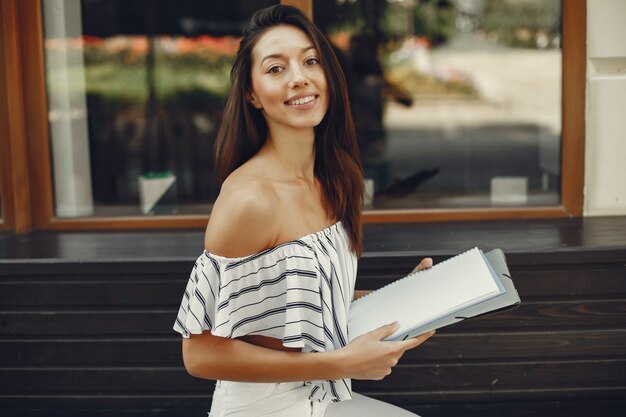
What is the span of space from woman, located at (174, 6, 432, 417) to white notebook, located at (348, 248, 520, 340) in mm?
49

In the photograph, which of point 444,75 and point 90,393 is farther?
point 444,75

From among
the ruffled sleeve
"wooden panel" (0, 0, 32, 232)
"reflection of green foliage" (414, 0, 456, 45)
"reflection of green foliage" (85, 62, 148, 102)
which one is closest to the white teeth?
the ruffled sleeve

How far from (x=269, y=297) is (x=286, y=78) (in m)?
0.48

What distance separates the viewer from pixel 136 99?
7.50 metres

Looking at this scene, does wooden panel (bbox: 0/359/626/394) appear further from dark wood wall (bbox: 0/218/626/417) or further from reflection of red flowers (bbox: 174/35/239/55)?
reflection of red flowers (bbox: 174/35/239/55)

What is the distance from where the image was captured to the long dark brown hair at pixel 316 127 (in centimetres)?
187

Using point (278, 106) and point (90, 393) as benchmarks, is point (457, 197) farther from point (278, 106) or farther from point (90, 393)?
point (278, 106)

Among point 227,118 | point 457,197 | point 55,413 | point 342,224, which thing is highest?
point 227,118

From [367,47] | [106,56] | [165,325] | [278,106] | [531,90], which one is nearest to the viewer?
[278,106]

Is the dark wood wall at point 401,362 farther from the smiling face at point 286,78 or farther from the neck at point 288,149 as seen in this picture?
the smiling face at point 286,78

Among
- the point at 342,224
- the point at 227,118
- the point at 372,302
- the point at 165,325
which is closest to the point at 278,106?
the point at 227,118

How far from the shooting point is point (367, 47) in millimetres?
8398

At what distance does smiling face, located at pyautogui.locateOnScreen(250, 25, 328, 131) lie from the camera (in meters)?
1.82

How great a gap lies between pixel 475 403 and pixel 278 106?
5.83ft
